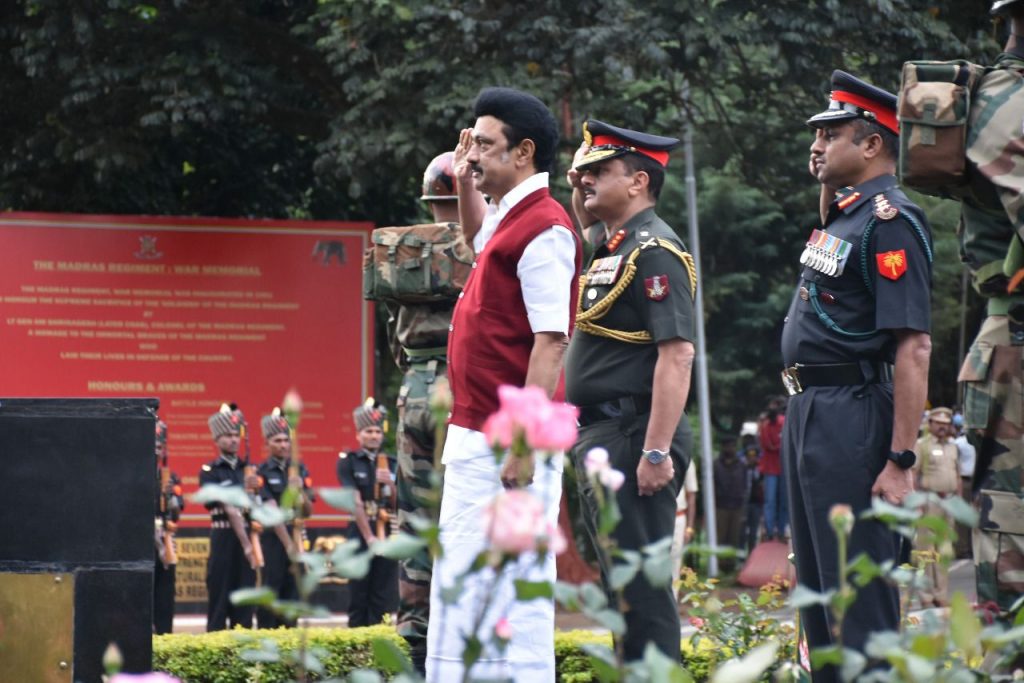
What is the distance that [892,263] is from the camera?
4.73 m

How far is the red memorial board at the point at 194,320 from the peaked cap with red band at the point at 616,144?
28.6 ft

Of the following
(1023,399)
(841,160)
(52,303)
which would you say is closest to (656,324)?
(841,160)

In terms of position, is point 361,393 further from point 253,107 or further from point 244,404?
point 253,107

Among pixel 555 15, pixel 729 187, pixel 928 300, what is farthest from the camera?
pixel 729 187

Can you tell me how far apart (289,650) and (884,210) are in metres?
3.69

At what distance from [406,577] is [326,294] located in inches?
330

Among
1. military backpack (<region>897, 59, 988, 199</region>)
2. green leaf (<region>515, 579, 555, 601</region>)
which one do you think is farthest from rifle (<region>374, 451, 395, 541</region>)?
green leaf (<region>515, 579, 555, 601</region>)

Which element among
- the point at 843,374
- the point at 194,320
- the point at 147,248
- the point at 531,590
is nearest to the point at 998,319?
the point at 843,374

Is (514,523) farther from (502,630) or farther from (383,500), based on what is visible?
(383,500)

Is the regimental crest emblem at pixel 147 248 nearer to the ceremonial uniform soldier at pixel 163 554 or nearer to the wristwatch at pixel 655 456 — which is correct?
the ceremonial uniform soldier at pixel 163 554

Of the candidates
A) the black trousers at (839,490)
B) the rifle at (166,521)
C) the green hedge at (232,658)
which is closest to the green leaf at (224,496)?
the black trousers at (839,490)

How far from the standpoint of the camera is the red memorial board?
13766 mm

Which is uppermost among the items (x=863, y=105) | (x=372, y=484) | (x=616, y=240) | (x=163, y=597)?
(x=863, y=105)

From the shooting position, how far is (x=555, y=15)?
1352 centimetres
